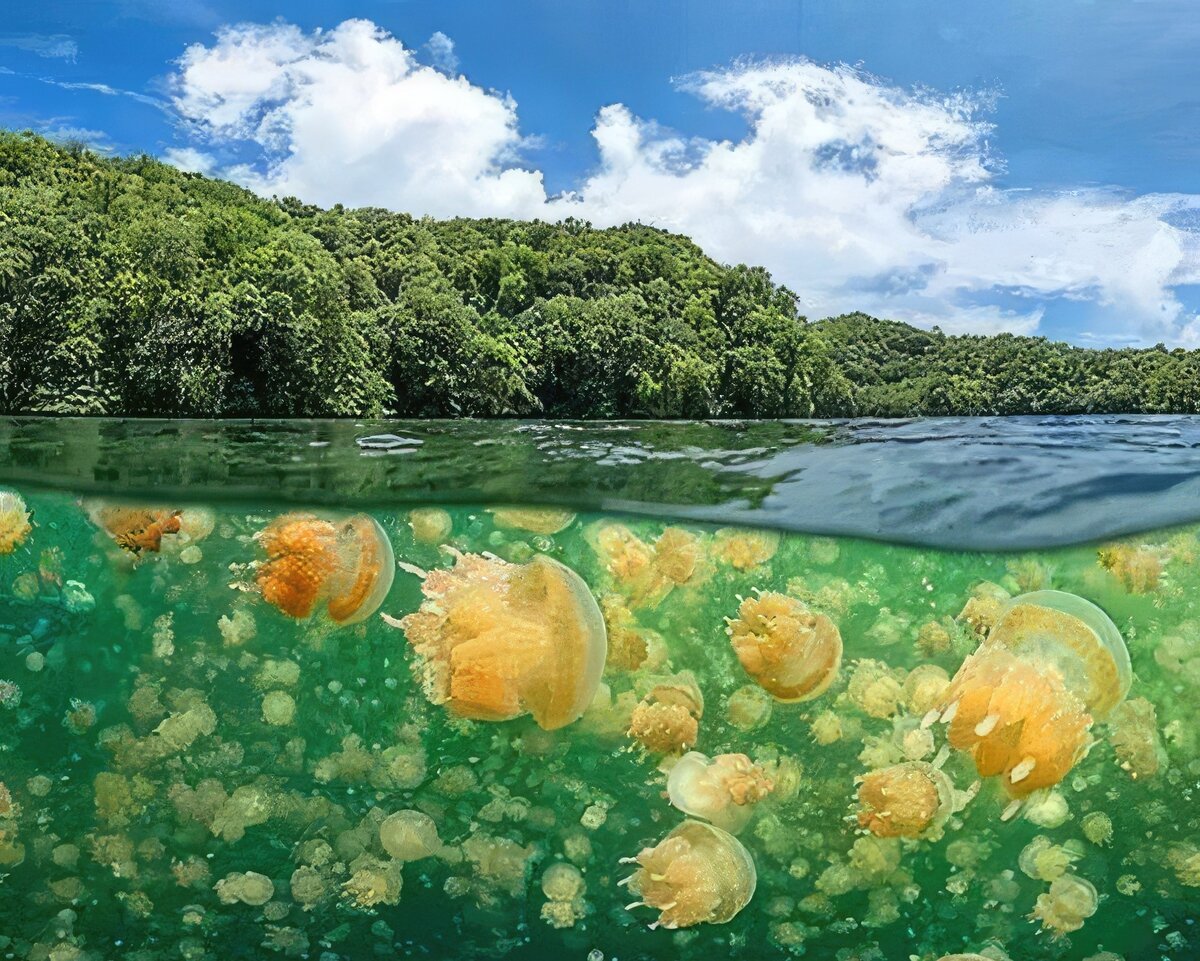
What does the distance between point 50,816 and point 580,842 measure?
269 cm

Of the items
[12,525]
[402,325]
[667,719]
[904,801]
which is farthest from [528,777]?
[402,325]

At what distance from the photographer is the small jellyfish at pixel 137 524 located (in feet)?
18.4

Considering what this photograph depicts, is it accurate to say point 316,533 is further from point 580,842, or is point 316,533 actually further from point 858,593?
point 858,593

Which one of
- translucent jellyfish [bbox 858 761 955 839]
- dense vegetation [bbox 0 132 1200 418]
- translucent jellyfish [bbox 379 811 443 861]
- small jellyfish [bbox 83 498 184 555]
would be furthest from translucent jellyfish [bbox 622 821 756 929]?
dense vegetation [bbox 0 132 1200 418]

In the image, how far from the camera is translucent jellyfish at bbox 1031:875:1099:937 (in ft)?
17.2

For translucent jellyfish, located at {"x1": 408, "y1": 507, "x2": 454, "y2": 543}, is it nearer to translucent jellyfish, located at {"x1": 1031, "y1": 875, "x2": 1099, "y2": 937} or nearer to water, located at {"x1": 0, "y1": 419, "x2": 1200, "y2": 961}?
water, located at {"x1": 0, "y1": 419, "x2": 1200, "y2": 961}

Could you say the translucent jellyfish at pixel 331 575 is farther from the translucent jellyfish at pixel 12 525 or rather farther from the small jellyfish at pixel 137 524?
the translucent jellyfish at pixel 12 525

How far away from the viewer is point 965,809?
5.12m

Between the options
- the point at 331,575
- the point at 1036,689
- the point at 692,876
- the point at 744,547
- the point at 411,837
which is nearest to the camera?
the point at 692,876

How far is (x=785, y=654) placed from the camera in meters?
5.06

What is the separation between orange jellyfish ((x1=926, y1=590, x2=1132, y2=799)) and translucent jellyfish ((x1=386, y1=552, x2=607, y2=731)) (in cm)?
175

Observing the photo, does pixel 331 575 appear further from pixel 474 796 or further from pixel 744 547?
pixel 744 547

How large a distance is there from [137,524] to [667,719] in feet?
10.2

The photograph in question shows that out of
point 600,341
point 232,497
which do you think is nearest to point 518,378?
point 600,341
